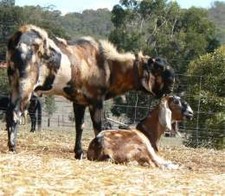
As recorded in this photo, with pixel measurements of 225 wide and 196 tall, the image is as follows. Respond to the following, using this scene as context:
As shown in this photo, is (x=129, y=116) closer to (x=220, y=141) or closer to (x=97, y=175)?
(x=220, y=141)

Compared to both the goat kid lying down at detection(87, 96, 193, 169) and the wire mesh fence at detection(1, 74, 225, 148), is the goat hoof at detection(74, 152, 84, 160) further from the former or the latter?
the wire mesh fence at detection(1, 74, 225, 148)

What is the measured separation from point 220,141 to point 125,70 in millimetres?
7783

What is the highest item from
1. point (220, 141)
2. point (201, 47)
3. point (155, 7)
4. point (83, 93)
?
point (155, 7)

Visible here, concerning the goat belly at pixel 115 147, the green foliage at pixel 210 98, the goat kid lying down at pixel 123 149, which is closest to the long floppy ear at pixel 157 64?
the goat kid lying down at pixel 123 149

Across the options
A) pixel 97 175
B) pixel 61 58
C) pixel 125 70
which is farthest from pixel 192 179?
pixel 125 70

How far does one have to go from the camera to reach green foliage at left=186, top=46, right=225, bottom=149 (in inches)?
607

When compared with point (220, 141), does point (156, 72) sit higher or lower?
higher

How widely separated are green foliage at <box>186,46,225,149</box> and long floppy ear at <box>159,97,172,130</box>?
5.00m

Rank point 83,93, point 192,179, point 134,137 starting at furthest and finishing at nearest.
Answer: point 83,93 → point 134,137 → point 192,179

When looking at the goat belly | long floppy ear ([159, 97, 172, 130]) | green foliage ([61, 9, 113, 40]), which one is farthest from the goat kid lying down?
green foliage ([61, 9, 113, 40])

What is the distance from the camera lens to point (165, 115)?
9172 mm

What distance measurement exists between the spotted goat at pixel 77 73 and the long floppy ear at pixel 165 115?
32 cm

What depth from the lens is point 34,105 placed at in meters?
14.4

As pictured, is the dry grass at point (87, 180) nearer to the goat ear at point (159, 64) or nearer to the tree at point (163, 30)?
the goat ear at point (159, 64)
